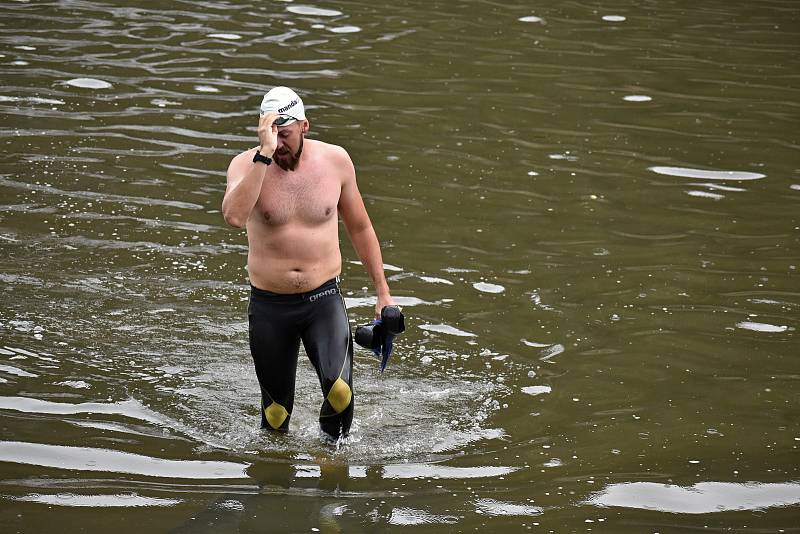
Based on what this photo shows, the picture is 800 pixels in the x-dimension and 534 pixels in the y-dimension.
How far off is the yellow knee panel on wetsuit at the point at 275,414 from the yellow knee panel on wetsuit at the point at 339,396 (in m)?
0.39

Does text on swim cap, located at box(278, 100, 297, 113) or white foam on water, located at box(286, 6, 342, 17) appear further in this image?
white foam on water, located at box(286, 6, 342, 17)

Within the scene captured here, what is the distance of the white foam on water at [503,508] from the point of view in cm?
647

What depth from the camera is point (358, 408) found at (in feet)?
26.1

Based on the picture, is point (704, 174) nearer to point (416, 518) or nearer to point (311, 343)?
point (311, 343)

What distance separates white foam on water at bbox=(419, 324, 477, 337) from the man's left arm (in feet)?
6.34

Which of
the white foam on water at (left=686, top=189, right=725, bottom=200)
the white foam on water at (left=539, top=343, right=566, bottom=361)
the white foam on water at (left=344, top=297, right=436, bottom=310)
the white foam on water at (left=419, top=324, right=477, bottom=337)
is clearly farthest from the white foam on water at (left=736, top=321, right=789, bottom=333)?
the white foam on water at (left=686, top=189, right=725, bottom=200)

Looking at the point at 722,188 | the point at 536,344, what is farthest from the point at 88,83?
the point at 536,344

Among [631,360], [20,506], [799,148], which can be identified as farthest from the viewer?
[799,148]

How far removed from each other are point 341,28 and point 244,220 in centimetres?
1140

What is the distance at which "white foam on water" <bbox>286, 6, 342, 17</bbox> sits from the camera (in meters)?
18.4

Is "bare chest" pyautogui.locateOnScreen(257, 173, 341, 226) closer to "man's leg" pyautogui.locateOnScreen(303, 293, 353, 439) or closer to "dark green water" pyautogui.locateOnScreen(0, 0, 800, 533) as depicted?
"man's leg" pyautogui.locateOnScreen(303, 293, 353, 439)

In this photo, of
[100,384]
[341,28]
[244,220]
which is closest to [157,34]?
[341,28]

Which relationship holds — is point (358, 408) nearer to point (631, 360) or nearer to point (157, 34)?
point (631, 360)

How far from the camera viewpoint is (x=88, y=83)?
14781 mm
